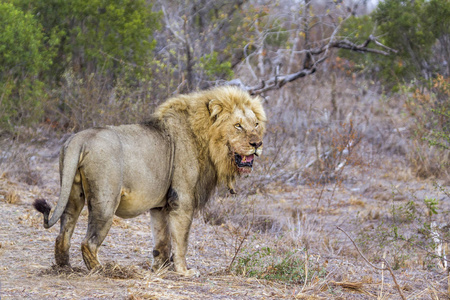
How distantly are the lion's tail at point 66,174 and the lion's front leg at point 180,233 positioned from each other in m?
0.99

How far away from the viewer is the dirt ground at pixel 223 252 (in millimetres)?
4235

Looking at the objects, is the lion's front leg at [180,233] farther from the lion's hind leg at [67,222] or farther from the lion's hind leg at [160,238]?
the lion's hind leg at [67,222]

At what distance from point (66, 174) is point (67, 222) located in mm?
438

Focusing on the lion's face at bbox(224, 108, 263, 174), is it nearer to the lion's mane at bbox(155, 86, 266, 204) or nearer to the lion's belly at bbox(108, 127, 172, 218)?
the lion's mane at bbox(155, 86, 266, 204)

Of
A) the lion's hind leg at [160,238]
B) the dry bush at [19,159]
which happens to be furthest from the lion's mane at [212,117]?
the dry bush at [19,159]

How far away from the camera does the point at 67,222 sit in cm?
440

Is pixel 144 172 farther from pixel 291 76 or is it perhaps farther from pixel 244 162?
pixel 291 76

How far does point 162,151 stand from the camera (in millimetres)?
4863

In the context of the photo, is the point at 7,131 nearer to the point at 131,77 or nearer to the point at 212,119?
the point at 131,77

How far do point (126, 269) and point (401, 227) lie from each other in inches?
192

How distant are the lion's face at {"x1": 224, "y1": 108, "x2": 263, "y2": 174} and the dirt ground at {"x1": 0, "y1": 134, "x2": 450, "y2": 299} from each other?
65 centimetres

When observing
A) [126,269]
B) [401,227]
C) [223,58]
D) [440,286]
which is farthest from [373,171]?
[126,269]

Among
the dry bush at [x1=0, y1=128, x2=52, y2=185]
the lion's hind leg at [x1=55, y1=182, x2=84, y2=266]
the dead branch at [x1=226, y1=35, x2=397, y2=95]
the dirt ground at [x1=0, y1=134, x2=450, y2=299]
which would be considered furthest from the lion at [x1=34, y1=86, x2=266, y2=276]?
the dead branch at [x1=226, y1=35, x2=397, y2=95]

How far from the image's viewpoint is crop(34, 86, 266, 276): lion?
4301mm
